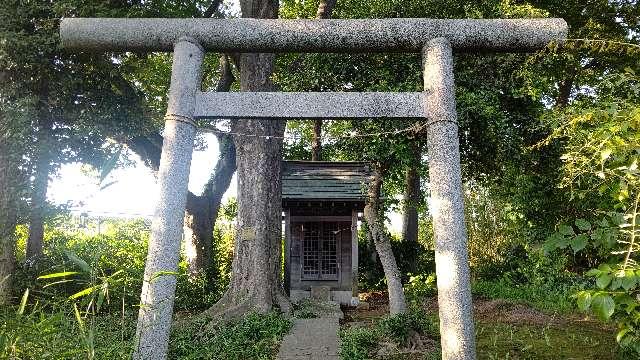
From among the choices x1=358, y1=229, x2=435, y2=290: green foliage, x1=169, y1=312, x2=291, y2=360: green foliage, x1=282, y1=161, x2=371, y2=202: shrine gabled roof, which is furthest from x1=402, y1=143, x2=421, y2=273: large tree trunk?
x1=169, y1=312, x2=291, y2=360: green foliage

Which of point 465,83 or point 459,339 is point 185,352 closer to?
point 459,339

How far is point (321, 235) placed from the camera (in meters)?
13.6

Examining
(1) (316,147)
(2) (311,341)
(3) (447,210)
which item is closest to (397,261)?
(1) (316,147)

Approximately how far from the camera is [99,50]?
186 inches

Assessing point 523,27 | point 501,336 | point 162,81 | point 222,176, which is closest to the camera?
point 523,27

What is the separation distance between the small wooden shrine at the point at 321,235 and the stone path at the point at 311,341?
182 inches

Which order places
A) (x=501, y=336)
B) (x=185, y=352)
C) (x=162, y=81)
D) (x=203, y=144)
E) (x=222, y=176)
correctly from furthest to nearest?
(x=203, y=144) → (x=162, y=81) → (x=222, y=176) → (x=501, y=336) → (x=185, y=352)

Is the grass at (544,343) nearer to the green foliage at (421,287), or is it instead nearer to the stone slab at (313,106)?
the stone slab at (313,106)

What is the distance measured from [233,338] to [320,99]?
13.6ft

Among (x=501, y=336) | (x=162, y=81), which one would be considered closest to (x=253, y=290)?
(x=501, y=336)

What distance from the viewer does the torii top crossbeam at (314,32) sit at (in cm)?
460

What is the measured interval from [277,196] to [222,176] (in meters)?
4.50

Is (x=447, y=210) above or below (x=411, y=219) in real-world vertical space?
Answer: below

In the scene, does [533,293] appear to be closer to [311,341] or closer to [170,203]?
[311,341]
